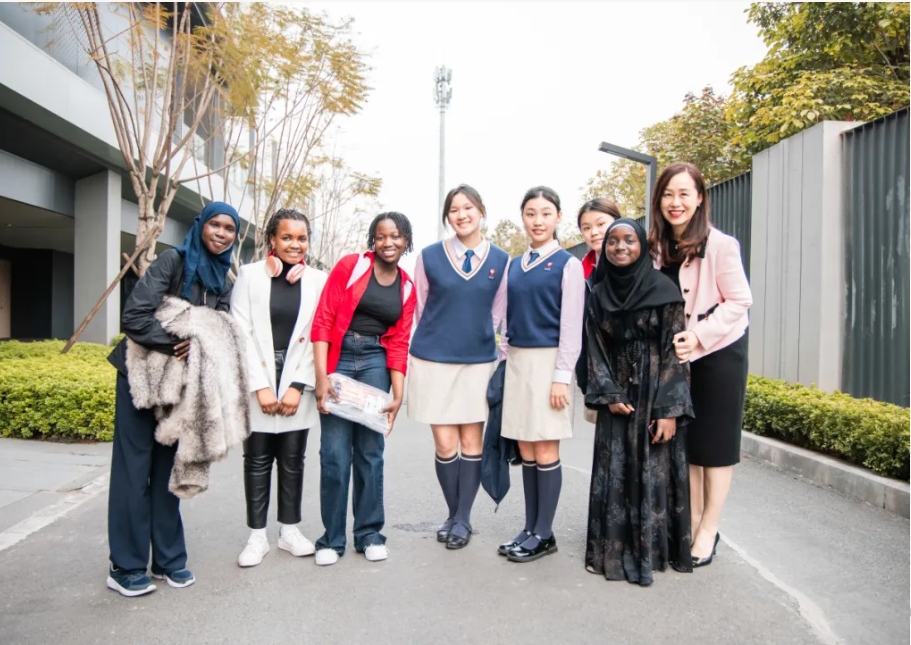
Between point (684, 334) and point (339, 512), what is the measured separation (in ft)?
6.54

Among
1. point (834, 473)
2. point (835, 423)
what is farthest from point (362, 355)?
point (835, 423)

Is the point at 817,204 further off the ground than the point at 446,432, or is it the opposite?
the point at 817,204

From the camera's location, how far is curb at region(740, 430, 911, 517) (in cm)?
494

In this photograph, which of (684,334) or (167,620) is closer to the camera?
(167,620)

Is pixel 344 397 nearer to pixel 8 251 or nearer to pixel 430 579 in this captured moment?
pixel 430 579

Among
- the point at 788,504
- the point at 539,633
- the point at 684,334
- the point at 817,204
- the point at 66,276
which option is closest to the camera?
the point at 539,633

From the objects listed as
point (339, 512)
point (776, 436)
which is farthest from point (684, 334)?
point (776, 436)

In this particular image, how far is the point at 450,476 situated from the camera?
171 inches

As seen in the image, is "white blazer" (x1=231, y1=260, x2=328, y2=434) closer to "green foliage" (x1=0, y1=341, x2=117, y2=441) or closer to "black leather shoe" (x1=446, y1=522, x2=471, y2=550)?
"black leather shoe" (x1=446, y1=522, x2=471, y2=550)

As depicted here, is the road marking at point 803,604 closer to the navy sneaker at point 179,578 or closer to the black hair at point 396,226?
the black hair at point 396,226

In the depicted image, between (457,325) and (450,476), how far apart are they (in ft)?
2.91

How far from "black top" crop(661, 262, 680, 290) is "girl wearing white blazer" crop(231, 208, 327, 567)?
1839 millimetres

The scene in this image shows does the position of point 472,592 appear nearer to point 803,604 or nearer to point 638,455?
point 638,455

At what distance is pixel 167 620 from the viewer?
327cm
